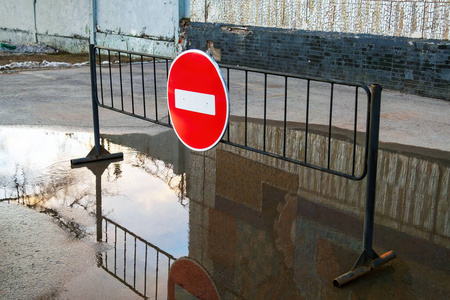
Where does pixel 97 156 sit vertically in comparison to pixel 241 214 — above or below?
above

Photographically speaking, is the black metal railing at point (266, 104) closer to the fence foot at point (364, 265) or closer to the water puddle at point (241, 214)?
the water puddle at point (241, 214)

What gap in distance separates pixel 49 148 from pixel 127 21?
10133mm

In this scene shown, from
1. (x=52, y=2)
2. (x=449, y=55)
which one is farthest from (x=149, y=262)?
(x=52, y=2)

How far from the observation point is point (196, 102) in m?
4.82

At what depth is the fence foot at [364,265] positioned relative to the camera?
3.83m

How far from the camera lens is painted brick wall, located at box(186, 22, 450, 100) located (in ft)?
32.5

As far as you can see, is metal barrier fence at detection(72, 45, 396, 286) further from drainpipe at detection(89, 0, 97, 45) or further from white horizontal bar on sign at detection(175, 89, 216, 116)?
drainpipe at detection(89, 0, 97, 45)

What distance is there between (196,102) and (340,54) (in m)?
7.01

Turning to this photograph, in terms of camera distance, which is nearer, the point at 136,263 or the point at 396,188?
the point at 136,263

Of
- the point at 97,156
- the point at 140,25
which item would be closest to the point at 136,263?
the point at 97,156

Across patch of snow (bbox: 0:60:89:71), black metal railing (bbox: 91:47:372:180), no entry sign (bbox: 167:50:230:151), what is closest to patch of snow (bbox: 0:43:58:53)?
patch of snow (bbox: 0:60:89:71)

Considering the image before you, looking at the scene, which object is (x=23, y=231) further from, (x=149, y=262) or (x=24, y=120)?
(x=24, y=120)

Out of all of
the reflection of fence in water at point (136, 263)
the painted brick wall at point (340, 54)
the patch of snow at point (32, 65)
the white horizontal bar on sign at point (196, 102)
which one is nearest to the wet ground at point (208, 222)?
the reflection of fence in water at point (136, 263)

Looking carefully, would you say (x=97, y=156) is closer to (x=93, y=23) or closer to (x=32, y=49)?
(x=93, y=23)
